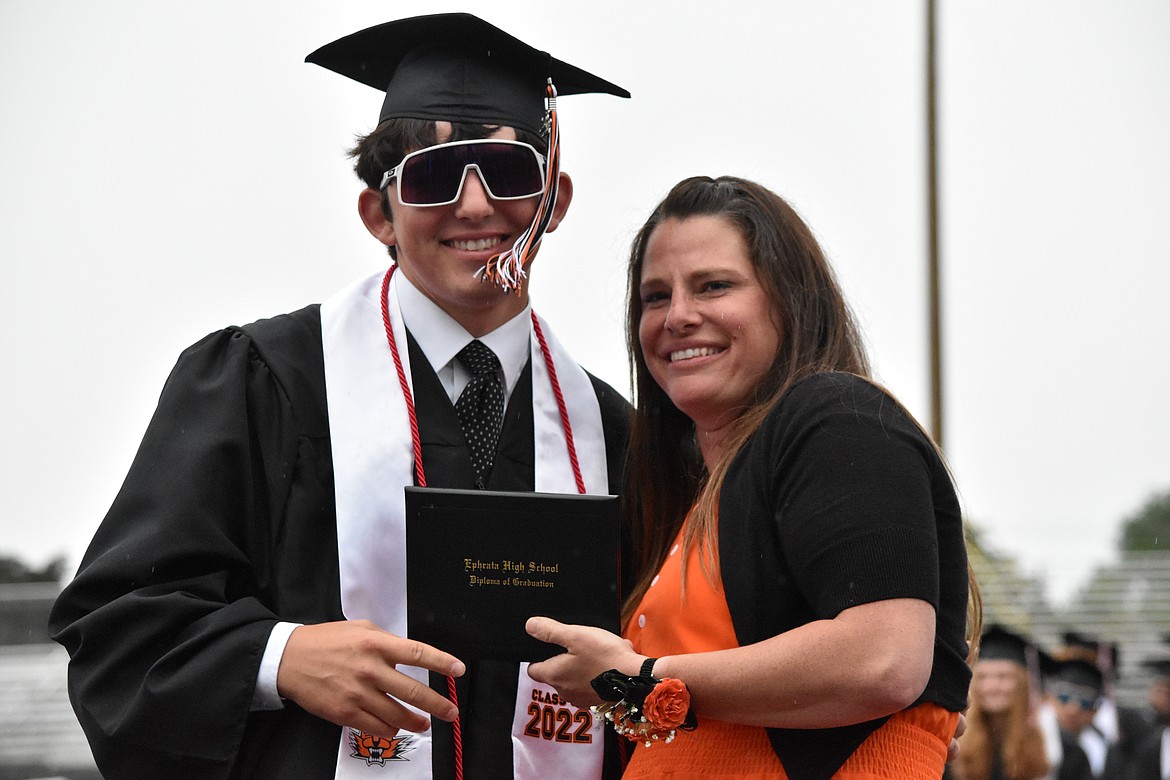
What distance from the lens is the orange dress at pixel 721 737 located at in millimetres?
2506

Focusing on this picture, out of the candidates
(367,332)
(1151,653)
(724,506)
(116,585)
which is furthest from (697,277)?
(1151,653)

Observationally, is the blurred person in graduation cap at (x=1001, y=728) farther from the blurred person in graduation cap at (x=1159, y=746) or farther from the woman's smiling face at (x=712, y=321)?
the woman's smiling face at (x=712, y=321)

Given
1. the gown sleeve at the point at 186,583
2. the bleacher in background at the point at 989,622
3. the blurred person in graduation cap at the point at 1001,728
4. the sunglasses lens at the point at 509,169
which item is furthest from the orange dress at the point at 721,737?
the bleacher in background at the point at 989,622

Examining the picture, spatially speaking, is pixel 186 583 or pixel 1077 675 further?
pixel 1077 675

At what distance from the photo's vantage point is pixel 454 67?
3211mm

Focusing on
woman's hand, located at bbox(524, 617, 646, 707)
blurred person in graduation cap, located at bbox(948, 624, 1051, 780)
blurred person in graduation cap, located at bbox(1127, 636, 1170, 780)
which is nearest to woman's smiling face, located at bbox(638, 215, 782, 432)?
woman's hand, located at bbox(524, 617, 646, 707)

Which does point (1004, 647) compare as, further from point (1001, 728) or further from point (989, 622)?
point (989, 622)

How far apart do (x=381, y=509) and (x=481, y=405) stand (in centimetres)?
38

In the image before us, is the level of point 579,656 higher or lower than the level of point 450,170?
lower

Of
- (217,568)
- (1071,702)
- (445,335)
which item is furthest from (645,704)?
(1071,702)

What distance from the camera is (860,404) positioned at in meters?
2.54

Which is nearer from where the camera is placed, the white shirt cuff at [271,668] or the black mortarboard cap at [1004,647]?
the white shirt cuff at [271,668]

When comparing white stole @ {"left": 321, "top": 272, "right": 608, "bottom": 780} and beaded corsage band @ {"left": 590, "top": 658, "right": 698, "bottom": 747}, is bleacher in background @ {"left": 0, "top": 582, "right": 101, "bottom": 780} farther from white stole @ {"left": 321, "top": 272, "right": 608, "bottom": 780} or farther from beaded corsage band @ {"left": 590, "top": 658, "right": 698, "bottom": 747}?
beaded corsage band @ {"left": 590, "top": 658, "right": 698, "bottom": 747}

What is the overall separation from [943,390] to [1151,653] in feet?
56.0
